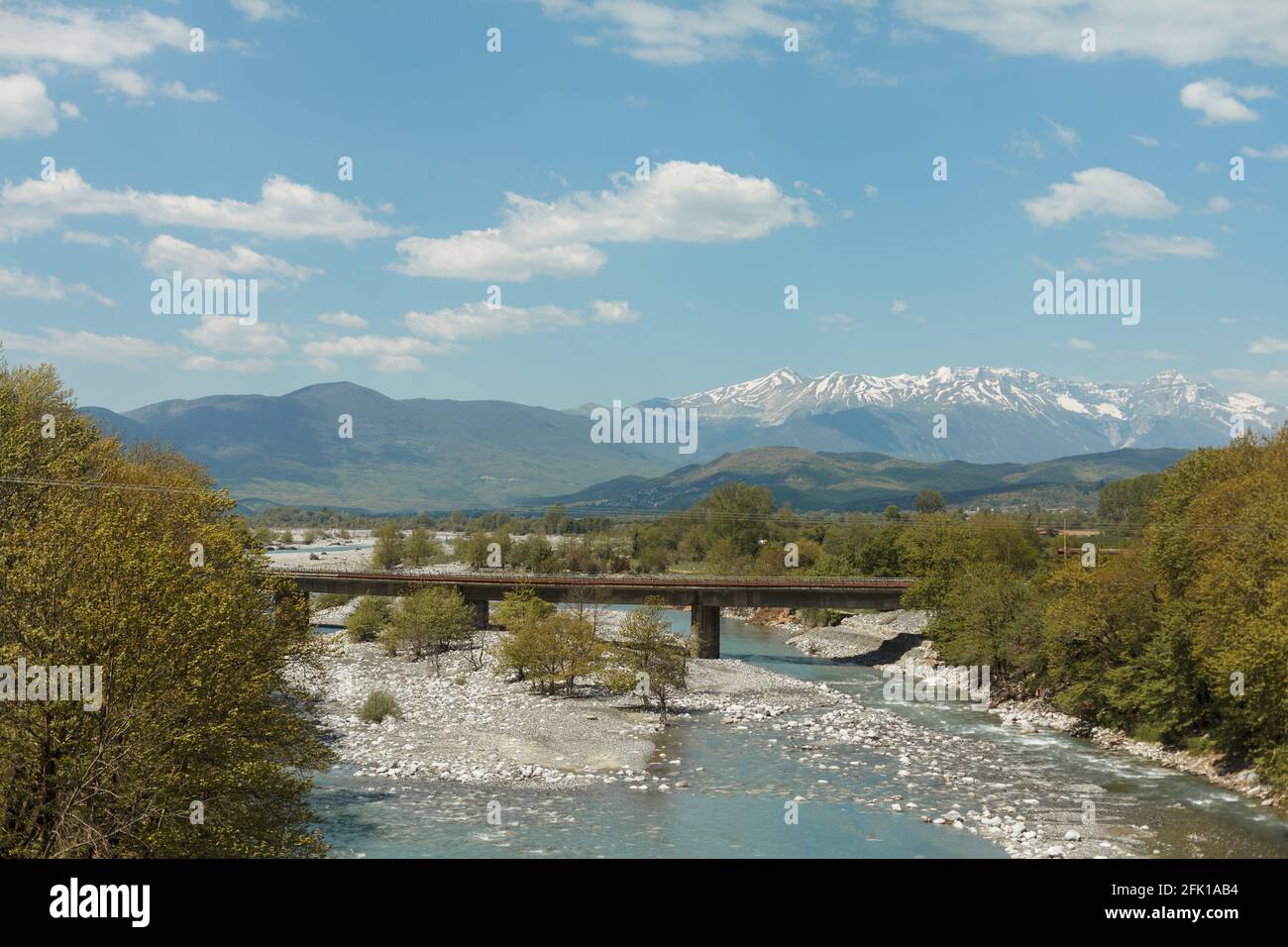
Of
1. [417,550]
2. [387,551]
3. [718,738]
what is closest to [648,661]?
[718,738]

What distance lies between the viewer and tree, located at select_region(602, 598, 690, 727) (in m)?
70.1

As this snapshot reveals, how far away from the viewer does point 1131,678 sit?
57594mm

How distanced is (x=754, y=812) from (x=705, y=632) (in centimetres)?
5593

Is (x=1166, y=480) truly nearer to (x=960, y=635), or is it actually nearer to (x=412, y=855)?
(x=960, y=635)

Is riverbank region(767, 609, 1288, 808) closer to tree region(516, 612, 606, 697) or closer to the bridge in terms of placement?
the bridge

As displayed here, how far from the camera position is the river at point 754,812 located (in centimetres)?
3828

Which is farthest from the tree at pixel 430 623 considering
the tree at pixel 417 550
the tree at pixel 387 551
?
the tree at pixel 417 550

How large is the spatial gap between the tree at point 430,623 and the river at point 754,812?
4102 cm

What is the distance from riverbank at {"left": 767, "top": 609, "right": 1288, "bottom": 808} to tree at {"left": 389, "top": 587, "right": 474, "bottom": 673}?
123ft

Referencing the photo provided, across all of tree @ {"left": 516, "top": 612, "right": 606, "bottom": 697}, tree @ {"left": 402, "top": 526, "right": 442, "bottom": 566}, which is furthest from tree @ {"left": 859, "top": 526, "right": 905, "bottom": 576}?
tree @ {"left": 402, "top": 526, "right": 442, "bottom": 566}

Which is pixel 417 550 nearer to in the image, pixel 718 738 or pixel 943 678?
pixel 943 678

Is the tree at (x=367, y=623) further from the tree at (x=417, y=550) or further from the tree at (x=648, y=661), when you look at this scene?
the tree at (x=417, y=550)
